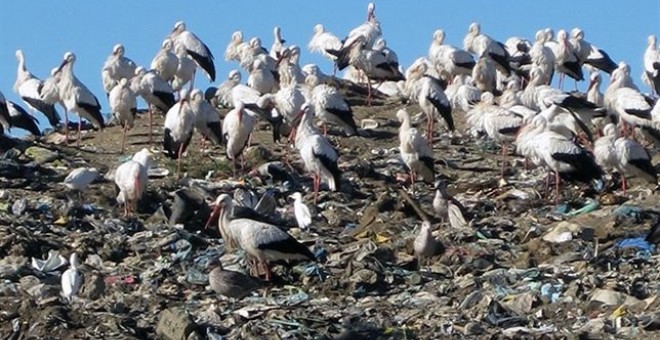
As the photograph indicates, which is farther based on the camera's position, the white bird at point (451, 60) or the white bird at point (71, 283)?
the white bird at point (451, 60)

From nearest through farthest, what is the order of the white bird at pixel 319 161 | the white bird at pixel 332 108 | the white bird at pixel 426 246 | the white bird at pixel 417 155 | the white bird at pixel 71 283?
the white bird at pixel 71 283 < the white bird at pixel 426 246 < the white bird at pixel 319 161 < the white bird at pixel 417 155 < the white bird at pixel 332 108

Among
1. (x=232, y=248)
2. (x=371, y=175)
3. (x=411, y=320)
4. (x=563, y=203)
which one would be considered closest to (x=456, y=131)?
(x=371, y=175)

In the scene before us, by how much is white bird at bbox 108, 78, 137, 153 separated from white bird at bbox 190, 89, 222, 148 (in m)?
0.98

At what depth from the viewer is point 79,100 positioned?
2700 centimetres

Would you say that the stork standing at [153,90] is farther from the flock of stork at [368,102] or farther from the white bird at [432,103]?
the white bird at [432,103]

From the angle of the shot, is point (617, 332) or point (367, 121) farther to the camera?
point (367, 121)

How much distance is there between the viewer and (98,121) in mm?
27031

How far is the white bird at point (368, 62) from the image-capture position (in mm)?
A: 31094

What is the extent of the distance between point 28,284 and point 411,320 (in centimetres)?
371

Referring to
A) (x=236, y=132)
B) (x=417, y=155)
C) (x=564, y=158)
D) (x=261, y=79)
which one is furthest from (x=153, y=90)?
(x=564, y=158)

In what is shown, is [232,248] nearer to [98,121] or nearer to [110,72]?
[98,121]

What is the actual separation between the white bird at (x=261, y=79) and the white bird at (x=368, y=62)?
60.6 inches

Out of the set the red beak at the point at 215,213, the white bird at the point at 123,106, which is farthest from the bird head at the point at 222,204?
the white bird at the point at 123,106

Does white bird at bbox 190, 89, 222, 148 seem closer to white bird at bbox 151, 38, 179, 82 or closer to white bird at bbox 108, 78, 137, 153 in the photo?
white bird at bbox 108, 78, 137, 153
